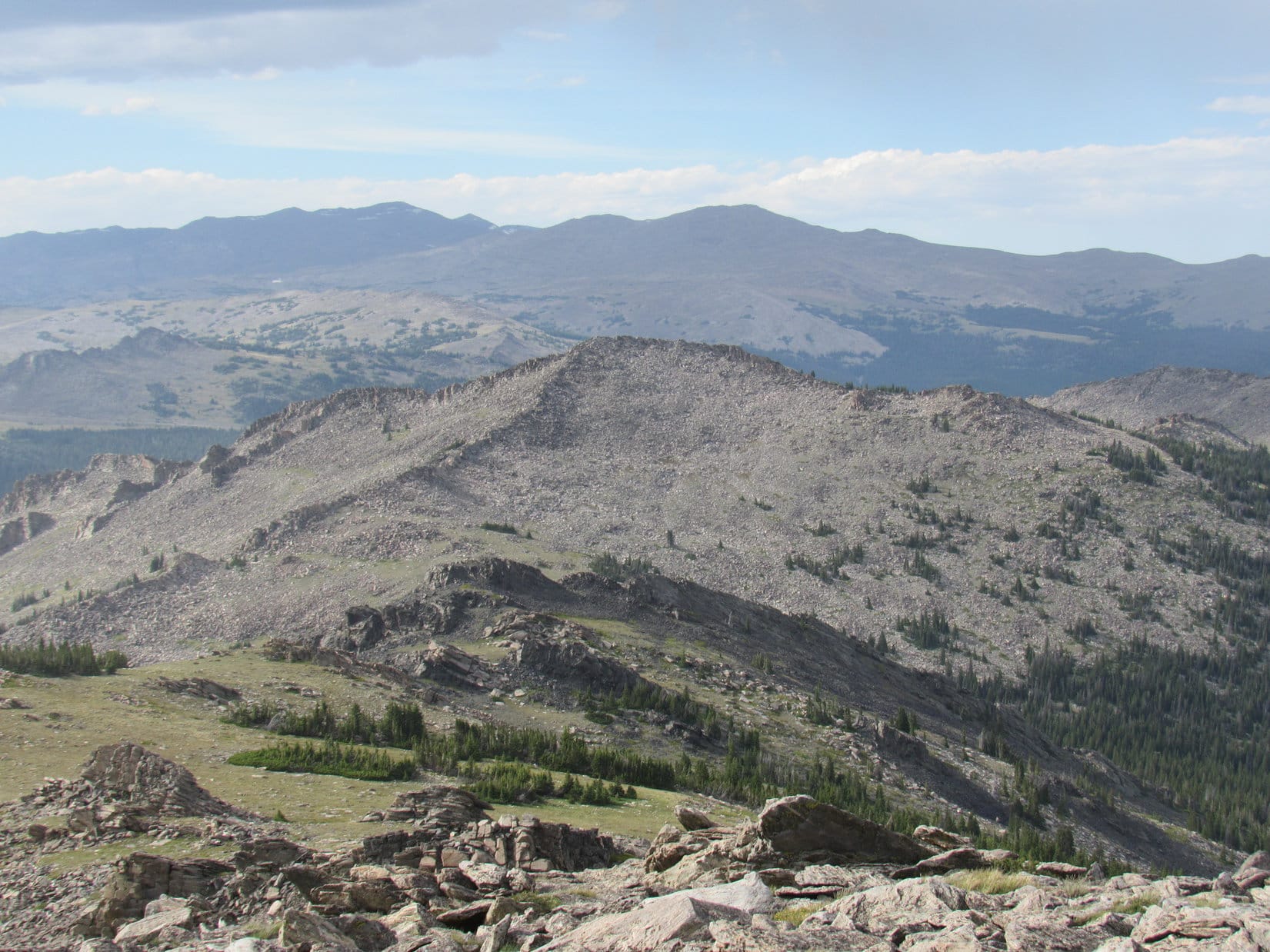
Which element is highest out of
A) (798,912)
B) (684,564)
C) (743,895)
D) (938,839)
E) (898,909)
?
(898,909)

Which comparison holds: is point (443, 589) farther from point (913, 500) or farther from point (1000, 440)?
point (1000, 440)

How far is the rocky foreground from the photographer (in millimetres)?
23156

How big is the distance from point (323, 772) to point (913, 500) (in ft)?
456

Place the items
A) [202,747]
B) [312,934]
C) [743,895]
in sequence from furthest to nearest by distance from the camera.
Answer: [202,747] < [743,895] < [312,934]

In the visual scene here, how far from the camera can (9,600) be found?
5753 inches

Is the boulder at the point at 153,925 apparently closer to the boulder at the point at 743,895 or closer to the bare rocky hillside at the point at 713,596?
the bare rocky hillside at the point at 713,596

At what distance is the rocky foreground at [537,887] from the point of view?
23156mm

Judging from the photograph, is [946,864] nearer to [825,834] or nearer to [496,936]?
[825,834]

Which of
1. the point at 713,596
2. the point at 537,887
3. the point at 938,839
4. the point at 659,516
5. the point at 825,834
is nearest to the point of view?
the point at 537,887

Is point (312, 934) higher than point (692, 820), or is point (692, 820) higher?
Result: point (312, 934)

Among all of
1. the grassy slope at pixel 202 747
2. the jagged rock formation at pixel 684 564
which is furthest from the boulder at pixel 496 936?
the jagged rock formation at pixel 684 564

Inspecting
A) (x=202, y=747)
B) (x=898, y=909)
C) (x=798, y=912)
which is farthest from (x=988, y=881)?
(x=202, y=747)

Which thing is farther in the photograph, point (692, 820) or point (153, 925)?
point (692, 820)

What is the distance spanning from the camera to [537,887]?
31.0m
